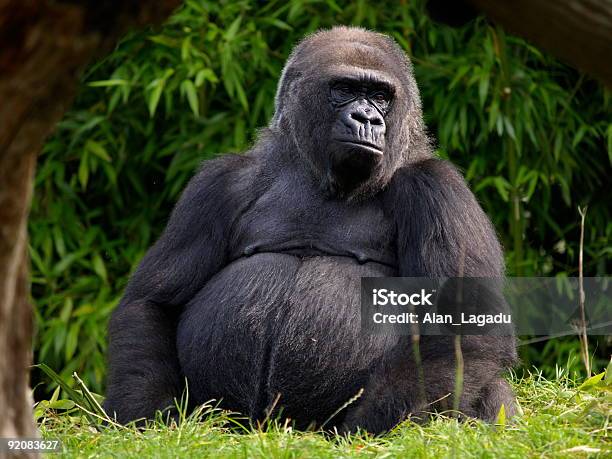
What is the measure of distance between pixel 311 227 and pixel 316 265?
0.75ft

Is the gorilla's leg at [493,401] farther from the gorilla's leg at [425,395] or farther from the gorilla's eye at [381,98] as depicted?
the gorilla's eye at [381,98]

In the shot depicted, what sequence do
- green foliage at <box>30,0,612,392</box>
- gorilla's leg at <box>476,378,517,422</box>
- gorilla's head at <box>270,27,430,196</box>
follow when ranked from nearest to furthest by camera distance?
gorilla's leg at <box>476,378,517,422</box> → gorilla's head at <box>270,27,430,196</box> → green foliage at <box>30,0,612,392</box>

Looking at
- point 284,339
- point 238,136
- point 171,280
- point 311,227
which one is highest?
point 238,136

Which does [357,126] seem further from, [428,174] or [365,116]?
[428,174]

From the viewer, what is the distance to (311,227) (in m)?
4.76

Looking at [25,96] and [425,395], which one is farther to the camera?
[425,395]

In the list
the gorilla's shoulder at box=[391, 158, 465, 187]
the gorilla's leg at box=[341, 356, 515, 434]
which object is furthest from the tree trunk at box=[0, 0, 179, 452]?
the gorilla's shoulder at box=[391, 158, 465, 187]

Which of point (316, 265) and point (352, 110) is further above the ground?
point (352, 110)

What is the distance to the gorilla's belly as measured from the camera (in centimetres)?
444

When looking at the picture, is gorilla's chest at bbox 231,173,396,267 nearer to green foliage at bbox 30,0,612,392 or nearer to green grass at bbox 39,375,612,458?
green grass at bbox 39,375,612,458

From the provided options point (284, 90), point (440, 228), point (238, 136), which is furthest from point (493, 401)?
point (238, 136)

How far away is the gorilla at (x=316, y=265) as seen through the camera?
4.42m

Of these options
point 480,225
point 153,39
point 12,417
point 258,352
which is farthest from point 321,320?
point 153,39

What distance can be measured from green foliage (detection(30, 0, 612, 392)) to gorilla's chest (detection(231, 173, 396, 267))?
1636 millimetres
